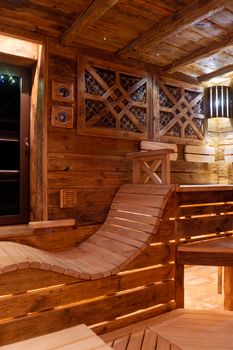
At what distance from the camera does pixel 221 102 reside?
515 cm

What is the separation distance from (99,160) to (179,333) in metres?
2.40

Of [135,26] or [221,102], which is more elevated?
[135,26]

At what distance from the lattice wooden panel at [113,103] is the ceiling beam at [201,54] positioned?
0.51m

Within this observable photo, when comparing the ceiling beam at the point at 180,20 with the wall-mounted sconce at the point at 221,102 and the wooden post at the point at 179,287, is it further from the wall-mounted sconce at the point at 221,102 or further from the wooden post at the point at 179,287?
the wooden post at the point at 179,287

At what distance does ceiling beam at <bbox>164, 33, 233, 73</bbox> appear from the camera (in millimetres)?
3900

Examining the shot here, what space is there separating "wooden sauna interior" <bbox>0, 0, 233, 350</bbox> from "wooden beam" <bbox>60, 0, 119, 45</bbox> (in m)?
0.01

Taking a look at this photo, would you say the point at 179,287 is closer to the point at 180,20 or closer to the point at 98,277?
the point at 98,277

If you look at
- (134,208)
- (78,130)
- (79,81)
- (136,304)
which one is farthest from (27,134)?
(136,304)

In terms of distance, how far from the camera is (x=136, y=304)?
2.95 metres

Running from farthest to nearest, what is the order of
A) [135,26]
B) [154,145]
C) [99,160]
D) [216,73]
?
[216,73]
[154,145]
[99,160]
[135,26]

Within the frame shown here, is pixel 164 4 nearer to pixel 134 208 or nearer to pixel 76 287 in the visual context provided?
pixel 134 208

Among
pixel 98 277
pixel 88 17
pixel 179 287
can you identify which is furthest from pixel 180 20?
pixel 179 287

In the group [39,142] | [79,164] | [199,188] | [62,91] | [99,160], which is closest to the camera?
[199,188]

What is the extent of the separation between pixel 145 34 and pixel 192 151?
86.5 inches
